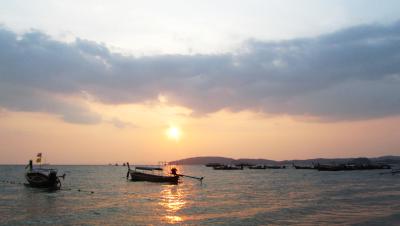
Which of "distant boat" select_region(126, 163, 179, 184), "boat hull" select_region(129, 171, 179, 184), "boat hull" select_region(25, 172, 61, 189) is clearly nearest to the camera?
"boat hull" select_region(25, 172, 61, 189)

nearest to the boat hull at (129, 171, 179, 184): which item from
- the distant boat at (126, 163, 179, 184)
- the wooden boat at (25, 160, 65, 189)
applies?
the distant boat at (126, 163, 179, 184)

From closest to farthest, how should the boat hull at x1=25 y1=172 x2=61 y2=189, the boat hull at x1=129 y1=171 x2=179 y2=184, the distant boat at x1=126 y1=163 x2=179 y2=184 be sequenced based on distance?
the boat hull at x1=25 y1=172 x2=61 y2=189 → the distant boat at x1=126 y1=163 x2=179 y2=184 → the boat hull at x1=129 y1=171 x2=179 y2=184

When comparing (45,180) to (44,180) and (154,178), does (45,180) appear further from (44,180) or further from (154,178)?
(154,178)

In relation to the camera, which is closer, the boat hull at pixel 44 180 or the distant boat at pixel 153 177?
the boat hull at pixel 44 180

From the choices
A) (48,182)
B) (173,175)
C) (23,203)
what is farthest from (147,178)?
(23,203)

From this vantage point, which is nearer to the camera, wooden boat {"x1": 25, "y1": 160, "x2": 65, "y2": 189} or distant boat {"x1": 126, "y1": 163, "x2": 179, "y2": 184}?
wooden boat {"x1": 25, "y1": 160, "x2": 65, "y2": 189}

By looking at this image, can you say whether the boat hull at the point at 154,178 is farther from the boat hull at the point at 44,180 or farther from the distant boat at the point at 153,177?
the boat hull at the point at 44,180

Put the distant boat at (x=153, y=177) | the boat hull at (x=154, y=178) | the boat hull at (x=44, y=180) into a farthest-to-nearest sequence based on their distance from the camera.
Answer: the boat hull at (x=154, y=178) < the distant boat at (x=153, y=177) < the boat hull at (x=44, y=180)

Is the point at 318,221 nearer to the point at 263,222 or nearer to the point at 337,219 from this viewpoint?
the point at 337,219

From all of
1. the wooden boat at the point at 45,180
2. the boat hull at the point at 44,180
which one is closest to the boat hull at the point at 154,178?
the wooden boat at the point at 45,180

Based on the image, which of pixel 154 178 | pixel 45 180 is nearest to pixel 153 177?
pixel 154 178

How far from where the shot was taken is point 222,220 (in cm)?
3153

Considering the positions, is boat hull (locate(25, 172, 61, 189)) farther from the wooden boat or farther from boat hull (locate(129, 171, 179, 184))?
boat hull (locate(129, 171, 179, 184))

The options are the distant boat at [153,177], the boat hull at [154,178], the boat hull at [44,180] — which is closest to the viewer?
the boat hull at [44,180]
